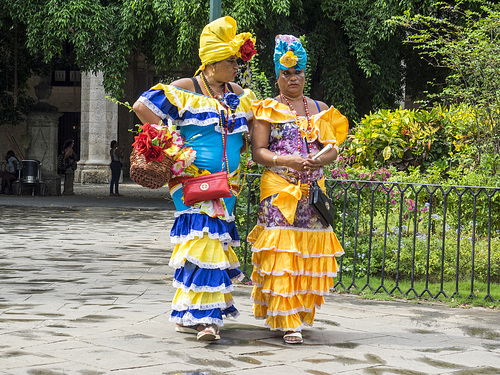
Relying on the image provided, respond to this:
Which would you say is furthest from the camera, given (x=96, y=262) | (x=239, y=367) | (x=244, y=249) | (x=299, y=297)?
(x=96, y=262)

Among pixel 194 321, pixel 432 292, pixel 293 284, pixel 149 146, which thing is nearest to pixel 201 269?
Answer: pixel 194 321

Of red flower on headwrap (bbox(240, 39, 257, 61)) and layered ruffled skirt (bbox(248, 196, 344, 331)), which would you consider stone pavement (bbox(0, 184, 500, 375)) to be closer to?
layered ruffled skirt (bbox(248, 196, 344, 331))

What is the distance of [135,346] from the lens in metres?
4.87

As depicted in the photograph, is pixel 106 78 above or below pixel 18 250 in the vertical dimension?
above

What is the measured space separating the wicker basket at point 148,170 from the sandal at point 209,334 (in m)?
0.98

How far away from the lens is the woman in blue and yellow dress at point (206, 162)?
502 cm

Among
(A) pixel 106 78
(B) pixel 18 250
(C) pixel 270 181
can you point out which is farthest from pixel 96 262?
(A) pixel 106 78

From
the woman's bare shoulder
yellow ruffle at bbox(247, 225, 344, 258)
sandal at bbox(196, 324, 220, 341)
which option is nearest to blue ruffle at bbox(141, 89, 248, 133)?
the woman's bare shoulder

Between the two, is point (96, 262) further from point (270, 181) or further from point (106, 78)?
point (106, 78)

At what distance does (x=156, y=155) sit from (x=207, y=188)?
402 mm

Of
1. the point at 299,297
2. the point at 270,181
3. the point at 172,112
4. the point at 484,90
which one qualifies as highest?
the point at 484,90

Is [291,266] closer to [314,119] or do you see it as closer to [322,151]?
[322,151]

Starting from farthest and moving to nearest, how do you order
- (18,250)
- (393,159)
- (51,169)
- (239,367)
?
(51,169)
(393,159)
(18,250)
(239,367)

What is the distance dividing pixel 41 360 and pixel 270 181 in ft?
6.20
